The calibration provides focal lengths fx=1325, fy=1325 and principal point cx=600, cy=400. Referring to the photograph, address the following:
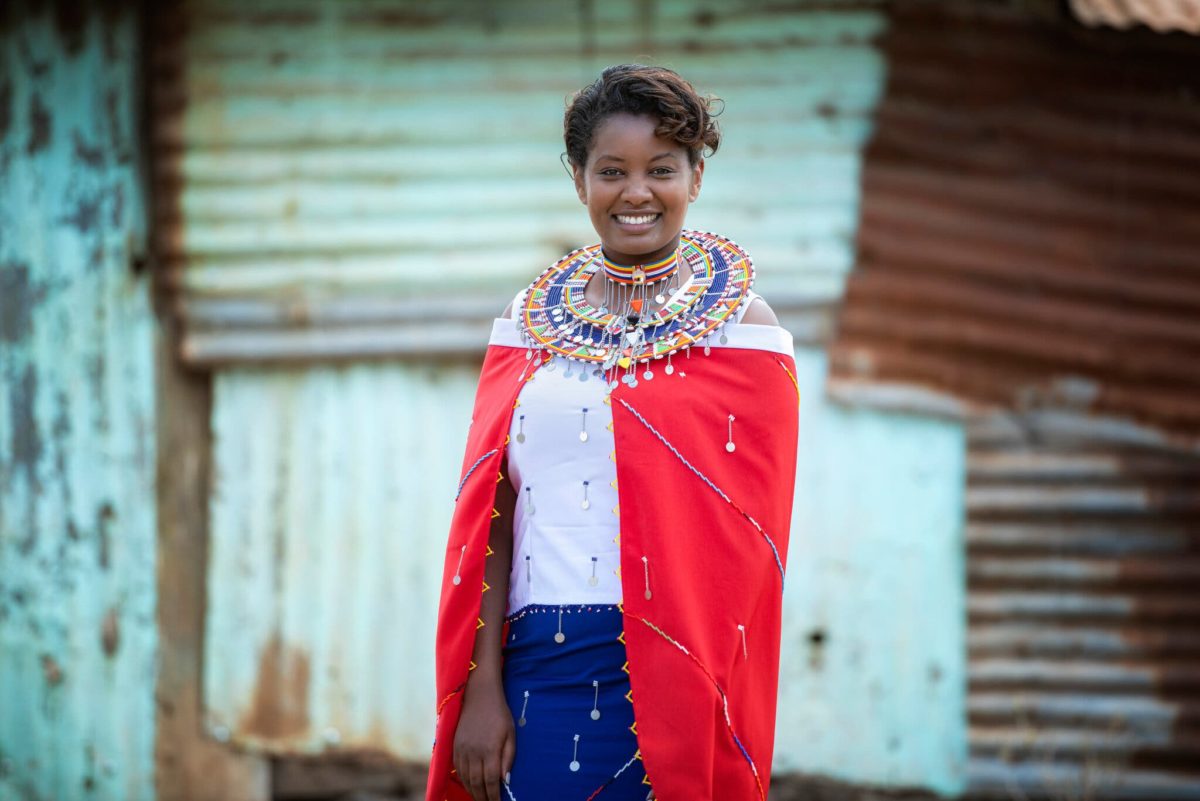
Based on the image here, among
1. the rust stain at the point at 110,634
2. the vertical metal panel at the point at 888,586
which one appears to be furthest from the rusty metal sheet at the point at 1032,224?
the rust stain at the point at 110,634

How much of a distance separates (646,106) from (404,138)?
2.87 m

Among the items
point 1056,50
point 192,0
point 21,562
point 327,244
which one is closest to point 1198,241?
point 1056,50

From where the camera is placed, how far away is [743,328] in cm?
248

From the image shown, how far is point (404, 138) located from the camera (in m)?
5.20

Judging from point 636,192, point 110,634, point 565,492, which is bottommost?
point 110,634

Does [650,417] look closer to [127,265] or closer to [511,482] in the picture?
[511,482]

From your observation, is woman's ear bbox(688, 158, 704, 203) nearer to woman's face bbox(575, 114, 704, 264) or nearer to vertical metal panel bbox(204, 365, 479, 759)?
woman's face bbox(575, 114, 704, 264)

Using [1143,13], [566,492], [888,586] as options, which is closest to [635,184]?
[566,492]

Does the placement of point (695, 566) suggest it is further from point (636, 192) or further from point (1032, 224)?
point (1032, 224)

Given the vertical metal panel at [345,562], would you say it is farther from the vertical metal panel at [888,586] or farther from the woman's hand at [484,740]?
the woman's hand at [484,740]

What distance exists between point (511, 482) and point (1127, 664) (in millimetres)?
3465

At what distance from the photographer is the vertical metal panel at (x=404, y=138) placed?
512cm

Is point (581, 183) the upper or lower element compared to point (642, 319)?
upper

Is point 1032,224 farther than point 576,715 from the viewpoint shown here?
Yes
